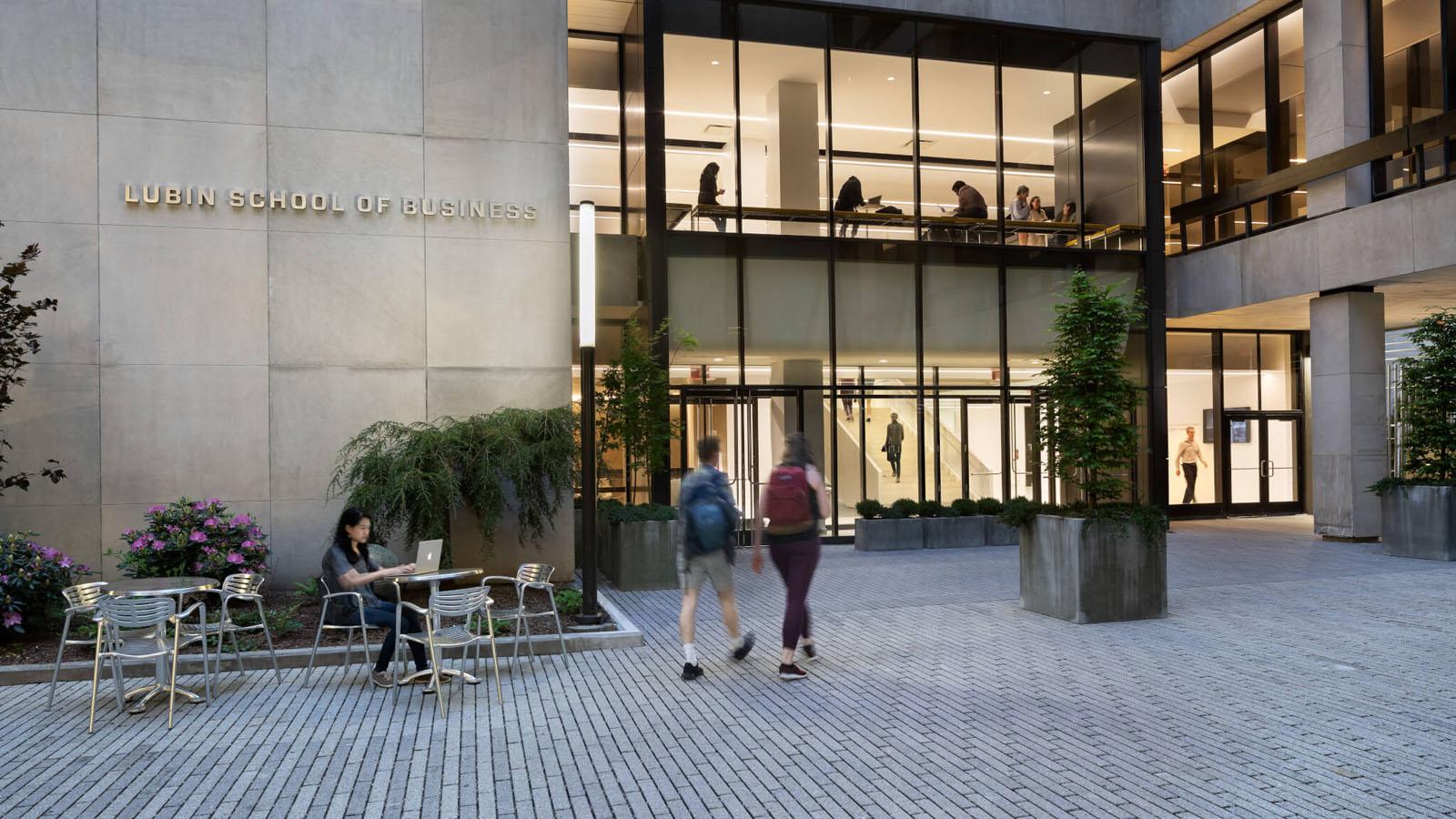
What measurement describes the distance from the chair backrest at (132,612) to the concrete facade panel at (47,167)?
648 cm

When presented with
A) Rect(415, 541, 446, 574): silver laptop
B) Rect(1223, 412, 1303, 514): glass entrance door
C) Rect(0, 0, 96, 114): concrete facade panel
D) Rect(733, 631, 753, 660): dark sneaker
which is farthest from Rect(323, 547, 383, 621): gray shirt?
Rect(1223, 412, 1303, 514): glass entrance door

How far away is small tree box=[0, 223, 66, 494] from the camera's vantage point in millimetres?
9461

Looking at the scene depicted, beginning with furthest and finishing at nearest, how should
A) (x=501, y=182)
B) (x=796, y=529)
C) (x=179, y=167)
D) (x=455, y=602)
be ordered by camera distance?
(x=501, y=182) < (x=179, y=167) < (x=796, y=529) < (x=455, y=602)

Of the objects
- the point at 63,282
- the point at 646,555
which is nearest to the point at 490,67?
the point at 63,282

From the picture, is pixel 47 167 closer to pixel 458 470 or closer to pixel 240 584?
pixel 458 470

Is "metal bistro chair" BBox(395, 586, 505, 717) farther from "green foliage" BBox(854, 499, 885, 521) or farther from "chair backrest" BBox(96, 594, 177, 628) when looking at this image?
"green foliage" BBox(854, 499, 885, 521)

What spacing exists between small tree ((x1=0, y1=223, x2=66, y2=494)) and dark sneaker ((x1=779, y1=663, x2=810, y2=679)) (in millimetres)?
8155

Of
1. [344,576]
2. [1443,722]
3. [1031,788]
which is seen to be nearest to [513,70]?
[344,576]

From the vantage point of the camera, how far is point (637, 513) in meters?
12.4

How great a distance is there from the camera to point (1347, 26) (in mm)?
16016

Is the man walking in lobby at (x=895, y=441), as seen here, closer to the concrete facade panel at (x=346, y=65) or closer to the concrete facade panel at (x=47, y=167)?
the concrete facade panel at (x=346, y=65)

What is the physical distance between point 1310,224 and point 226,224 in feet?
57.0

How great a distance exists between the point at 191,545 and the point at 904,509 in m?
10.7

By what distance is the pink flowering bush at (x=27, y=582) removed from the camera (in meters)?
8.42
